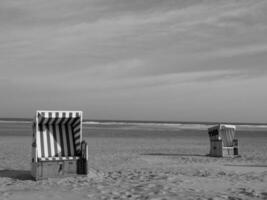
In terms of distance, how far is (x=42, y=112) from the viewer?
9.02 metres

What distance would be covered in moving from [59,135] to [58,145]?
26cm

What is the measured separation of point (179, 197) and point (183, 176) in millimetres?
2636

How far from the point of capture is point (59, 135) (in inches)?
388

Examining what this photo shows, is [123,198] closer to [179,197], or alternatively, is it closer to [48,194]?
[179,197]

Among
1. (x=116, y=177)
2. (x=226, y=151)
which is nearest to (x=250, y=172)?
(x=116, y=177)

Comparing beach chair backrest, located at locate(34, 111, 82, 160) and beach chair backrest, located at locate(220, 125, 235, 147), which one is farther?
beach chair backrest, located at locate(220, 125, 235, 147)

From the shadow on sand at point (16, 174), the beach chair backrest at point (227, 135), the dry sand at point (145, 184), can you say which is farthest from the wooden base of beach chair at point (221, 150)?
the shadow on sand at point (16, 174)

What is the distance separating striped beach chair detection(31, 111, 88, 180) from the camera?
29.7 feet

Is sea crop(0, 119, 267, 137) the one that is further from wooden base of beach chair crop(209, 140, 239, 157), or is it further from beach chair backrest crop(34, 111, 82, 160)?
beach chair backrest crop(34, 111, 82, 160)

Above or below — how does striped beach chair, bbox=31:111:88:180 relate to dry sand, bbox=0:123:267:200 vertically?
above

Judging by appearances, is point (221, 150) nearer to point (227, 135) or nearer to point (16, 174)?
point (227, 135)

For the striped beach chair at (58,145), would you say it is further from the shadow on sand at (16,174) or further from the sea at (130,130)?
the sea at (130,130)

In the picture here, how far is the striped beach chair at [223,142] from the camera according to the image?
1519cm

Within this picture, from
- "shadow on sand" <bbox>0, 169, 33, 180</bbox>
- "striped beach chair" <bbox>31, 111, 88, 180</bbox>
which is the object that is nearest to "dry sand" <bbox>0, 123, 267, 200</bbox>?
"shadow on sand" <bbox>0, 169, 33, 180</bbox>
